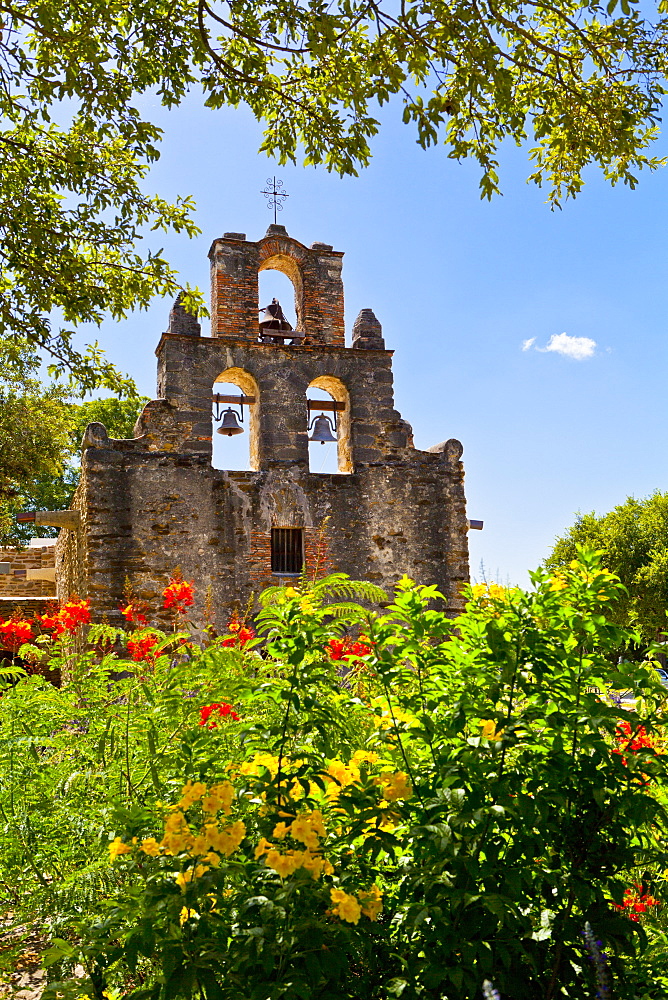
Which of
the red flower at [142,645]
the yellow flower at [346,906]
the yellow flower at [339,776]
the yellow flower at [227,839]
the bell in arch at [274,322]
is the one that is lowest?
the yellow flower at [346,906]

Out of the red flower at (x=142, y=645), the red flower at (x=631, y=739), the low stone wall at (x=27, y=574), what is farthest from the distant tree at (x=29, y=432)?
the red flower at (x=631, y=739)

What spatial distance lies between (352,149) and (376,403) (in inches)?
293

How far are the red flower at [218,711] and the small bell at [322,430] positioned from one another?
9102mm

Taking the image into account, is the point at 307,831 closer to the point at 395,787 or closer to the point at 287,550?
the point at 395,787

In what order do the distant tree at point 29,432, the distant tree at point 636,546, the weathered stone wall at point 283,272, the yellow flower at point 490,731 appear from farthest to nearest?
the distant tree at point 636,546 → the distant tree at point 29,432 → the weathered stone wall at point 283,272 → the yellow flower at point 490,731

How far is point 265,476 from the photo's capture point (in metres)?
11.9

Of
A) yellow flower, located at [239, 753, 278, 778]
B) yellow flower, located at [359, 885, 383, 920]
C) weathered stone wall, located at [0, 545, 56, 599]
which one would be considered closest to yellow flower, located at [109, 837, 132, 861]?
yellow flower, located at [239, 753, 278, 778]

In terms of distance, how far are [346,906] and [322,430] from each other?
10725 millimetres

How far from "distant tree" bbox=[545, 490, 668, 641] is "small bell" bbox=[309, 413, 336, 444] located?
48.4 ft

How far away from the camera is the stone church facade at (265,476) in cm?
1112

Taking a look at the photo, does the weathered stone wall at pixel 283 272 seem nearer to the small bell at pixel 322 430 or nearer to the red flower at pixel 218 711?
the small bell at pixel 322 430

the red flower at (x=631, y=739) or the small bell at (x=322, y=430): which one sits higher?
the small bell at (x=322, y=430)

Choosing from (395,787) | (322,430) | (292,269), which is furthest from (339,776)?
(292,269)

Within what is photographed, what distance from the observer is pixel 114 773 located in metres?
2.90
